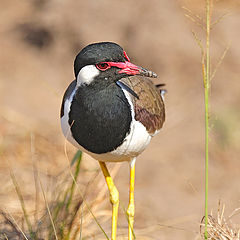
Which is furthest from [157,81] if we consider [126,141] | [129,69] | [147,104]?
[129,69]

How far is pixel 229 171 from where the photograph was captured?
20.3ft

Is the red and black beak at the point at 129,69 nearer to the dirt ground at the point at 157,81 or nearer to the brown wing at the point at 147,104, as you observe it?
the brown wing at the point at 147,104

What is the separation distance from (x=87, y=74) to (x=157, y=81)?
3911 millimetres

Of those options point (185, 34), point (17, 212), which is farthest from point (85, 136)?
point (185, 34)

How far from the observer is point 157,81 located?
684 cm

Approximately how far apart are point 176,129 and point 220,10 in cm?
174

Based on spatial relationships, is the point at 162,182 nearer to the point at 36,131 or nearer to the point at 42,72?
the point at 36,131

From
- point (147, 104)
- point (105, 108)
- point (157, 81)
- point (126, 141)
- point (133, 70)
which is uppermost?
point (157, 81)

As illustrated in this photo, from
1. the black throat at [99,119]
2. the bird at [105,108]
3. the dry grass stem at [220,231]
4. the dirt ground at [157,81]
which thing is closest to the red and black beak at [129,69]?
the bird at [105,108]

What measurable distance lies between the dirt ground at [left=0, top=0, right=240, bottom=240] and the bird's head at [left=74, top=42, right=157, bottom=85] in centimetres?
247

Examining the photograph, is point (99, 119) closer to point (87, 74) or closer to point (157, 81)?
point (87, 74)

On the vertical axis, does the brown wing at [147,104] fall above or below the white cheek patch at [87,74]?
above

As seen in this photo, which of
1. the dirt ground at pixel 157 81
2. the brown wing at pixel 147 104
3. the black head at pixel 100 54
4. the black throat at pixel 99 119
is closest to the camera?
the black head at pixel 100 54

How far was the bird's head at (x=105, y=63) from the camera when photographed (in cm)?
295
